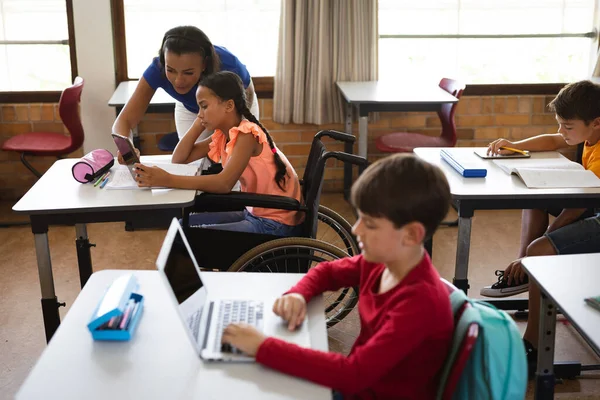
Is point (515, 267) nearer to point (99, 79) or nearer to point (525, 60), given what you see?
point (525, 60)

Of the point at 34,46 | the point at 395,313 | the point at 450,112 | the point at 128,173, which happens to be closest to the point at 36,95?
the point at 34,46

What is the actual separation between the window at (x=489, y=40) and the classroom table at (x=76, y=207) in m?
2.72

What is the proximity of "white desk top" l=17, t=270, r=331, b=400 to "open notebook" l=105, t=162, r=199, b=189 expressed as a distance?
0.93 meters

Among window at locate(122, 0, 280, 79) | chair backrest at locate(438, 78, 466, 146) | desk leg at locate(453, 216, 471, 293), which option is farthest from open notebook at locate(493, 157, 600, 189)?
window at locate(122, 0, 280, 79)

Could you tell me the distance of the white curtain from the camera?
4.50m

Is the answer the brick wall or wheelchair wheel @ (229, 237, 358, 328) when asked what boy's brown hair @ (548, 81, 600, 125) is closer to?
wheelchair wheel @ (229, 237, 358, 328)

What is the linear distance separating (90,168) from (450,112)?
2311 mm

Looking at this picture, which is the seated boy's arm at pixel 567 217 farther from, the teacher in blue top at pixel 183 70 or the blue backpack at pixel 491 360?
the blue backpack at pixel 491 360

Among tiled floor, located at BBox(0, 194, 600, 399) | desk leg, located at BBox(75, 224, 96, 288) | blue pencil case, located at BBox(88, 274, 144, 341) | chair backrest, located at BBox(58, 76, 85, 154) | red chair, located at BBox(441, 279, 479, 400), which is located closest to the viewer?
red chair, located at BBox(441, 279, 479, 400)

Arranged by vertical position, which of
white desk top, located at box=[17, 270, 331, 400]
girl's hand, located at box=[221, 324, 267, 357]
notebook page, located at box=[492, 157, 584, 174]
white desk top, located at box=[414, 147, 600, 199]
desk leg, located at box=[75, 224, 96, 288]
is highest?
notebook page, located at box=[492, 157, 584, 174]

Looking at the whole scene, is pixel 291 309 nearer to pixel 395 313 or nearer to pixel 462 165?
pixel 395 313

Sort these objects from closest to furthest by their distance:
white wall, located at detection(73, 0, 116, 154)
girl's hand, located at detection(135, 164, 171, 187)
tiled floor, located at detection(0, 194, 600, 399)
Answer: girl's hand, located at detection(135, 164, 171, 187), tiled floor, located at detection(0, 194, 600, 399), white wall, located at detection(73, 0, 116, 154)

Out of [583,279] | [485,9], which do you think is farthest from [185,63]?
[485,9]

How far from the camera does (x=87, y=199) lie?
2.46 metres
